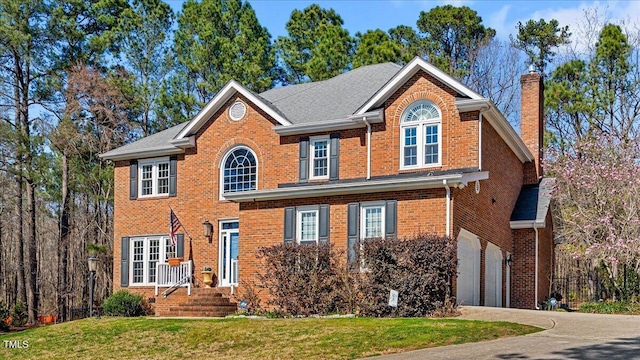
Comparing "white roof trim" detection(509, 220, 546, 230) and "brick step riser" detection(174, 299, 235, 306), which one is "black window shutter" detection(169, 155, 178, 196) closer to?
"brick step riser" detection(174, 299, 235, 306)

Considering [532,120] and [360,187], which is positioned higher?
[532,120]

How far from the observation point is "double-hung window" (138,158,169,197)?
27656 mm

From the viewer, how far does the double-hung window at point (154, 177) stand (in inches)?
1089

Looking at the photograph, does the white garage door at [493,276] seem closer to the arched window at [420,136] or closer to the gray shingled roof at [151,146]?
the arched window at [420,136]

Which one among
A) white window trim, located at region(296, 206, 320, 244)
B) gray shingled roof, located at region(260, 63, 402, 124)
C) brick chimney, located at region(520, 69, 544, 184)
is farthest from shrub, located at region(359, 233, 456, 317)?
brick chimney, located at region(520, 69, 544, 184)

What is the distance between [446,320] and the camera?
676 inches

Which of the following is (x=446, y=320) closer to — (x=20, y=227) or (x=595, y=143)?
(x=595, y=143)

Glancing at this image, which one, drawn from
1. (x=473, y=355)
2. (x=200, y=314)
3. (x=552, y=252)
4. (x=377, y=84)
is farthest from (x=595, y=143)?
(x=473, y=355)

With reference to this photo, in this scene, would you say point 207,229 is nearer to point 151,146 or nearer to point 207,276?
point 207,276

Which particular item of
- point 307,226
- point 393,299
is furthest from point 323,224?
point 393,299

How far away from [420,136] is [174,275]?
9.41m

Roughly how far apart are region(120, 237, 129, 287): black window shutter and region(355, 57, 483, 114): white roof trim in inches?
386

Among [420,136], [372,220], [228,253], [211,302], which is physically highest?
[420,136]

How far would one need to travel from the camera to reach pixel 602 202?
2473cm
